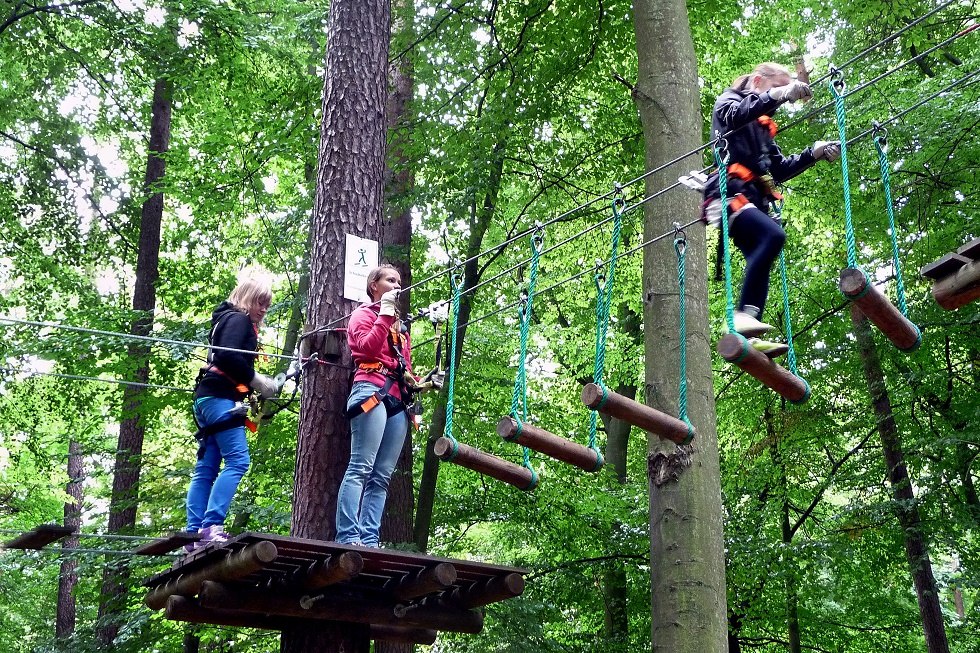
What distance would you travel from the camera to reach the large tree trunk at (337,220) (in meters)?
5.42

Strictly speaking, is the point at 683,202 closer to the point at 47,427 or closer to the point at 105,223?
the point at 105,223

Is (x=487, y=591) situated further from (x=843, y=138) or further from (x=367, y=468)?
(x=843, y=138)

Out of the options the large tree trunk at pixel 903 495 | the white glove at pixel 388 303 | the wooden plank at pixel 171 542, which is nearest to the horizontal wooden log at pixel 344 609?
the wooden plank at pixel 171 542

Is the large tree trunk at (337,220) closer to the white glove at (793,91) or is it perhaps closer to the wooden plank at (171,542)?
the wooden plank at (171,542)

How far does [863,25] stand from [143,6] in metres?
8.66

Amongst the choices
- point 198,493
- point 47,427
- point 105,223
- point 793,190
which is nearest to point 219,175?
point 105,223

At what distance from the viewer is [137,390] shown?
10102 millimetres

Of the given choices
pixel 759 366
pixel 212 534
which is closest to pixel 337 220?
pixel 212 534

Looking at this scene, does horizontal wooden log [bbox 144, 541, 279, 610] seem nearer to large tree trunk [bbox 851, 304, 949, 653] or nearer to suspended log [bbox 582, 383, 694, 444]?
suspended log [bbox 582, 383, 694, 444]

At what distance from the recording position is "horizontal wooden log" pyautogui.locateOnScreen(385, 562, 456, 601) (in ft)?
15.5

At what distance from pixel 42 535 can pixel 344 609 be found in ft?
6.50

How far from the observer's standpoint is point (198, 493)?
525 cm

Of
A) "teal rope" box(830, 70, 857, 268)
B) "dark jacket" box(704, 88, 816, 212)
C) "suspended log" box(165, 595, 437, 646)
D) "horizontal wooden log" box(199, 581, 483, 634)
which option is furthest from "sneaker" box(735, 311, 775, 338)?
"suspended log" box(165, 595, 437, 646)

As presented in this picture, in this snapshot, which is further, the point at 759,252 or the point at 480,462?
the point at 480,462
